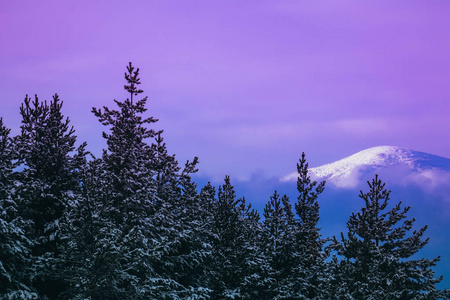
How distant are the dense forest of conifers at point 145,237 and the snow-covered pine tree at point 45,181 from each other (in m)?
0.05

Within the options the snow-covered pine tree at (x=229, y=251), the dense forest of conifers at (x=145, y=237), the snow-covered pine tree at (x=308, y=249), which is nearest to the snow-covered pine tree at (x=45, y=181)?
the dense forest of conifers at (x=145, y=237)

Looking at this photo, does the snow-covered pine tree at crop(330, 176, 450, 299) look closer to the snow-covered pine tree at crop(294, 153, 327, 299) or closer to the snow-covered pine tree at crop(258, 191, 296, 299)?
the snow-covered pine tree at crop(294, 153, 327, 299)

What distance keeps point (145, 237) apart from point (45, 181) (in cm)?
586

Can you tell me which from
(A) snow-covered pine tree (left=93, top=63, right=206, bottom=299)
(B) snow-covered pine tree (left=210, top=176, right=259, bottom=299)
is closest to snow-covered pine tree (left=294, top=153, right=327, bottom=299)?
(B) snow-covered pine tree (left=210, top=176, right=259, bottom=299)

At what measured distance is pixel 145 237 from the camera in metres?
24.3

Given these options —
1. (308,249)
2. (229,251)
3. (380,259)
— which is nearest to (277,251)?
(308,249)

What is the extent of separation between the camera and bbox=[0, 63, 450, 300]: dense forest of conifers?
20828 millimetres

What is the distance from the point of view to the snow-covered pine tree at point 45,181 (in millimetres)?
23703

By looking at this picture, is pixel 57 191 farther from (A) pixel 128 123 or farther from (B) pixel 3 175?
(A) pixel 128 123

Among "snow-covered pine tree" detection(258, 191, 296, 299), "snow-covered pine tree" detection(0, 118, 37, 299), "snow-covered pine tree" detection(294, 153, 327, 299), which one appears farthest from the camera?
"snow-covered pine tree" detection(294, 153, 327, 299)

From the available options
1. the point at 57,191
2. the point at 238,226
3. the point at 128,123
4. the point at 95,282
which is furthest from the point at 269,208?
the point at 95,282

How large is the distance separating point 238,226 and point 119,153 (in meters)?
8.05

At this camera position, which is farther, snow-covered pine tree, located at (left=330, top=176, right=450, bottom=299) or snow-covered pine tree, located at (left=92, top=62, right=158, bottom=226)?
snow-covered pine tree, located at (left=330, top=176, right=450, bottom=299)

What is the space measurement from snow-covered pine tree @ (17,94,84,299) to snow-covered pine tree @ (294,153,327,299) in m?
14.0
